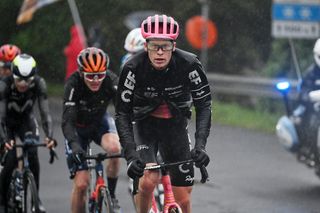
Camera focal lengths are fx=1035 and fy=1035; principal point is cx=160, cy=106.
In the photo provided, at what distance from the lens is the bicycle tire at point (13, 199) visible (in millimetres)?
10508

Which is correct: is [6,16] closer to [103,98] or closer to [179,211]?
[103,98]

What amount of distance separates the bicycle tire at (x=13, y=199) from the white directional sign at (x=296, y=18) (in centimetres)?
824

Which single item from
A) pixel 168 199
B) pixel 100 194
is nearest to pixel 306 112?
pixel 100 194

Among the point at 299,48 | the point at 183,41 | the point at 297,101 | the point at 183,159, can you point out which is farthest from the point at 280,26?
the point at 183,159

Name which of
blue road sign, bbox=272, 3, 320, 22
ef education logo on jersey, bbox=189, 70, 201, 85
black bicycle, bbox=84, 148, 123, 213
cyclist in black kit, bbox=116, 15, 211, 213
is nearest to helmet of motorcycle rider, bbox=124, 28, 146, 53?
black bicycle, bbox=84, 148, 123, 213

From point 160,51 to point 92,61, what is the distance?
1.63 metres

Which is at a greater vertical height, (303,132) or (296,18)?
(296,18)

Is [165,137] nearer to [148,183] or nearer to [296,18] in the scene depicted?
[148,183]

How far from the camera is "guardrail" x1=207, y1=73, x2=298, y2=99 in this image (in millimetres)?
18234

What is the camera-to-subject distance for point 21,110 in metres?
10.6

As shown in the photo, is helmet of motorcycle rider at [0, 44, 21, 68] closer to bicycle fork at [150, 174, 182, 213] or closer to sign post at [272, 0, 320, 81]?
bicycle fork at [150, 174, 182, 213]

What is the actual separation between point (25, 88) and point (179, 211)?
3.10 m

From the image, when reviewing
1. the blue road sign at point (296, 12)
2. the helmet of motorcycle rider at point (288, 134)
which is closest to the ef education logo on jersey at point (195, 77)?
the helmet of motorcycle rider at point (288, 134)

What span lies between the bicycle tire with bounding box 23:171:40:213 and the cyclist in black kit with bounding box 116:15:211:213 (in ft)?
5.22
